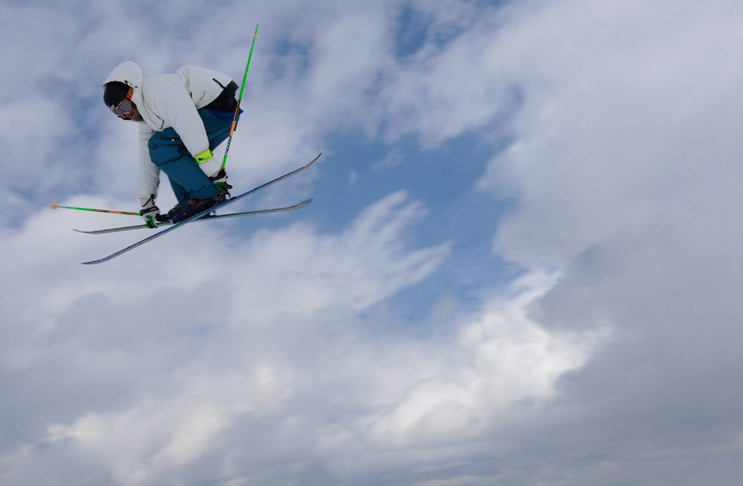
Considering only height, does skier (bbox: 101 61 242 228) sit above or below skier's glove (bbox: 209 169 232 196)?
above

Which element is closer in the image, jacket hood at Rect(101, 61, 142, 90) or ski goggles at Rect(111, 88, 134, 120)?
jacket hood at Rect(101, 61, 142, 90)

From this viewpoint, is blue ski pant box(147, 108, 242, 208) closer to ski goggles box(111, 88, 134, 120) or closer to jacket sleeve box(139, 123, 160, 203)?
jacket sleeve box(139, 123, 160, 203)

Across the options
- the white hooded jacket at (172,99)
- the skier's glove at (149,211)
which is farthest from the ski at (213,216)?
the white hooded jacket at (172,99)

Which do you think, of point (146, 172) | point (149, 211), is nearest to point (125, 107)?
point (146, 172)

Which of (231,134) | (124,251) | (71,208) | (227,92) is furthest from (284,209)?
(71,208)

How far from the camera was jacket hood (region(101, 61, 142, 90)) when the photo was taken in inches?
395

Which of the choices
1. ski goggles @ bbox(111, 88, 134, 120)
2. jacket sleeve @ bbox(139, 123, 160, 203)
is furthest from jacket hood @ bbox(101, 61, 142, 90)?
jacket sleeve @ bbox(139, 123, 160, 203)

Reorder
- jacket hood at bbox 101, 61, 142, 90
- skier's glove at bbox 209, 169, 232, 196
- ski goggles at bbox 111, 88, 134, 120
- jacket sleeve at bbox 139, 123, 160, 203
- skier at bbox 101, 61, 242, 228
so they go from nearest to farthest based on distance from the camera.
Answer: jacket hood at bbox 101, 61, 142, 90 → ski goggles at bbox 111, 88, 134, 120 → skier at bbox 101, 61, 242, 228 → skier's glove at bbox 209, 169, 232, 196 → jacket sleeve at bbox 139, 123, 160, 203

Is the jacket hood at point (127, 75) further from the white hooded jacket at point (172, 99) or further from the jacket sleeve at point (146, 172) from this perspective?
the jacket sleeve at point (146, 172)

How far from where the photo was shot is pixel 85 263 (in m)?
13.4

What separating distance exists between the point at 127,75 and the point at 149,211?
320cm

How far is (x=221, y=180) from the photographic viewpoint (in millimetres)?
10867

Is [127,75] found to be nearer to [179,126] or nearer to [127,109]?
[127,109]

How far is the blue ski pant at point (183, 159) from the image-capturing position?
10.9 meters
